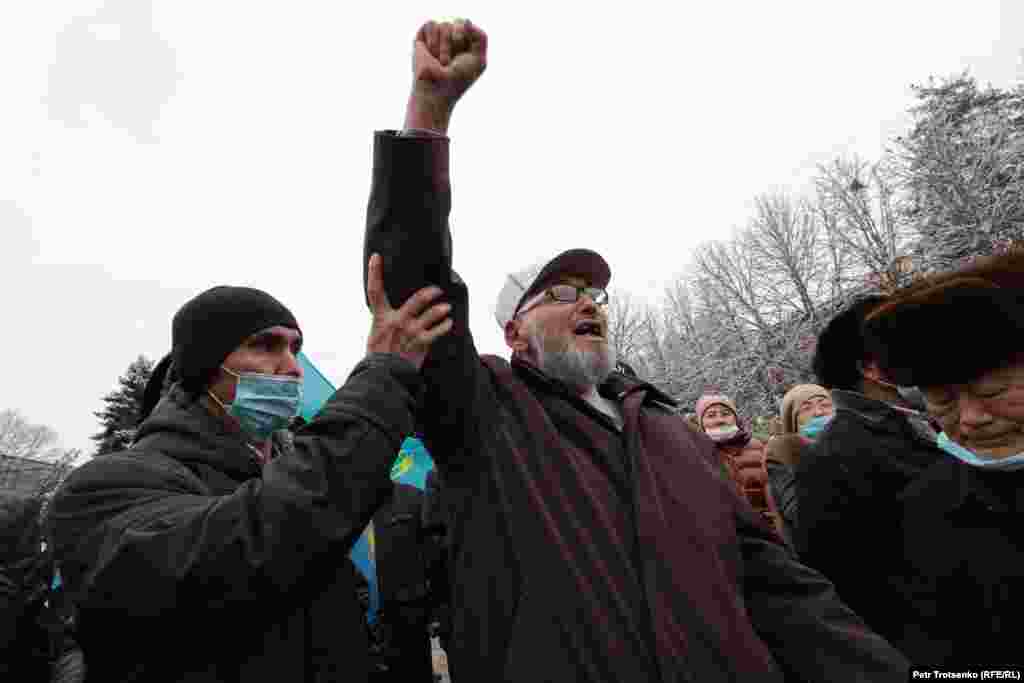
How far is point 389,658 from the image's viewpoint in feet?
8.74

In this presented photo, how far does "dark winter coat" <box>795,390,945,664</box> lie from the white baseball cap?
1125mm

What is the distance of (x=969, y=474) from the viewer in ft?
6.20

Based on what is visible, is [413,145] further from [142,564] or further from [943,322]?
[943,322]

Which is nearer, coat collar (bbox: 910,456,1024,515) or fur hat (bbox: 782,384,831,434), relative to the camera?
coat collar (bbox: 910,456,1024,515)

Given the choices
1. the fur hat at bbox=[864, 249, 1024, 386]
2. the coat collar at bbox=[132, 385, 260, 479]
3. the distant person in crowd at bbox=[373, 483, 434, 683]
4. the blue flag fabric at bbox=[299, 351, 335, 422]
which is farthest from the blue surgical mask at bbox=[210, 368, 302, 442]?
the blue flag fabric at bbox=[299, 351, 335, 422]

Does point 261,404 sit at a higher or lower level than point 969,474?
higher

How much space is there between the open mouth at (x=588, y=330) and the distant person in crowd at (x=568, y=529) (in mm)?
328

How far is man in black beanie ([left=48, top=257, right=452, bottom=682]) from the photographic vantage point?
124 cm

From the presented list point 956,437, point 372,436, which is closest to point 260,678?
point 372,436

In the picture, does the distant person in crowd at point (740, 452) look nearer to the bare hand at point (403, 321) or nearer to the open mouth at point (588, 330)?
the open mouth at point (588, 330)

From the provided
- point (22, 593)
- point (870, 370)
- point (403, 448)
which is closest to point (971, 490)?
point (870, 370)

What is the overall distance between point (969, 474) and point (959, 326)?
0.48 m

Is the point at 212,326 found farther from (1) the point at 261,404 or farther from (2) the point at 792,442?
(2) the point at 792,442

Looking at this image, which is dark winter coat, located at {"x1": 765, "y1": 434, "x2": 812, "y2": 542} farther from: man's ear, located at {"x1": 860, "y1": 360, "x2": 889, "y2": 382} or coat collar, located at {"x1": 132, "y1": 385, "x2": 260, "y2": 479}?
coat collar, located at {"x1": 132, "y1": 385, "x2": 260, "y2": 479}
